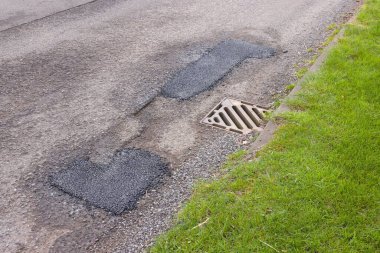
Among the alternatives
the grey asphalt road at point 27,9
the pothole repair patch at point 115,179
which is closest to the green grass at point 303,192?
the pothole repair patch at point 115,179

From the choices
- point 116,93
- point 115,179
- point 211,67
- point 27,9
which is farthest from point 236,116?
point 27,9

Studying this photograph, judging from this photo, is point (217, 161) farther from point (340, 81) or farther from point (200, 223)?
point (340, 81)

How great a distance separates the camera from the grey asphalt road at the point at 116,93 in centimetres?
384

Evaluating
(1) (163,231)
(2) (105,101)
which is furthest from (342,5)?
(1) (163,231)

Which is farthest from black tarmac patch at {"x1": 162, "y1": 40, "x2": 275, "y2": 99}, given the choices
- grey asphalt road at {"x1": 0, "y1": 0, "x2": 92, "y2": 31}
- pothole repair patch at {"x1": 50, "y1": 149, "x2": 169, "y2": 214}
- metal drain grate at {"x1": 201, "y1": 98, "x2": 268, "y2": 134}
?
grey asphalt road at {"x1": 0, "y1": 0, "x2": 92, "y2": 31}

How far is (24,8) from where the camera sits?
8773mm

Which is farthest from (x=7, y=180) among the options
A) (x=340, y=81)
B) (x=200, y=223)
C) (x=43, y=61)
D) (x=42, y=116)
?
(x=340, y=81)

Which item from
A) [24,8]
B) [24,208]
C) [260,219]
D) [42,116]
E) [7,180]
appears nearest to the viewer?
[260,219]

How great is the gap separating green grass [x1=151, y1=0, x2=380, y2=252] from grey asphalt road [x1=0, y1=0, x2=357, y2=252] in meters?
0.35

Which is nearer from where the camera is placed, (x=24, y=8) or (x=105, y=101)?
(x=105, y=101)

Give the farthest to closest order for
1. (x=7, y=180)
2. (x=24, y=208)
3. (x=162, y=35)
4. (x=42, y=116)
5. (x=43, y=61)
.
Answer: (x=162, y=35), (x=43, y=61), (x=42, y=116), (x=7, y=180), (x=24, y=208)

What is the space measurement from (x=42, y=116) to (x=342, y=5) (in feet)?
21.6

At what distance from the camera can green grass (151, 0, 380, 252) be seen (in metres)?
3.45

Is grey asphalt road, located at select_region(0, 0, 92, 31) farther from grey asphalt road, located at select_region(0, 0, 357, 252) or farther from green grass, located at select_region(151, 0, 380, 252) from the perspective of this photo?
green grass, located at select_region(151, 0, 380, 252)
